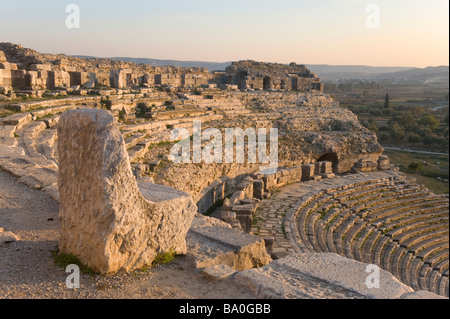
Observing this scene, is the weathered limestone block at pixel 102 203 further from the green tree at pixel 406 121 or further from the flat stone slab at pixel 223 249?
the green tree at pixel 406 121

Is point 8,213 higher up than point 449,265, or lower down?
higher up

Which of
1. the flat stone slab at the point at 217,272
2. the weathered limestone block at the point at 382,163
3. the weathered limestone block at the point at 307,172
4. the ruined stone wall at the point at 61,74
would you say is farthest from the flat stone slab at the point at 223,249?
the weathered limestone block at the point at 382,163

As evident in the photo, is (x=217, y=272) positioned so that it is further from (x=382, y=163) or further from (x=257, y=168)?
(x=382, y=163)

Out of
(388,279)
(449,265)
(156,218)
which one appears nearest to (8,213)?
(156,218)

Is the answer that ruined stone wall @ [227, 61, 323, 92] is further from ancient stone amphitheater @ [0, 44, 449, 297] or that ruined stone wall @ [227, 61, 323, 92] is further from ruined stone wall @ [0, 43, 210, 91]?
ancient stone amphitheater @ [0, 44, 449, 297]

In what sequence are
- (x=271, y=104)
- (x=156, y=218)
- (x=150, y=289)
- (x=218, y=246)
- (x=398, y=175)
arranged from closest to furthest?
(x=150, y=289)
(x=156, y=218)
(x=218, y=246)
(x=398, y=175)
(x=271, y=104)

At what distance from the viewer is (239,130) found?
17.1 metres

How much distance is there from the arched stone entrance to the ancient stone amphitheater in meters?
0.05

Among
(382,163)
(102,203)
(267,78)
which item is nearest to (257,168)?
(382,163)

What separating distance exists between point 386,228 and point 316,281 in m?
10.5

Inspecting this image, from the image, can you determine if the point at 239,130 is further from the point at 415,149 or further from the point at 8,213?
the point at 415,149

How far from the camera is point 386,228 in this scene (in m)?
13.9
